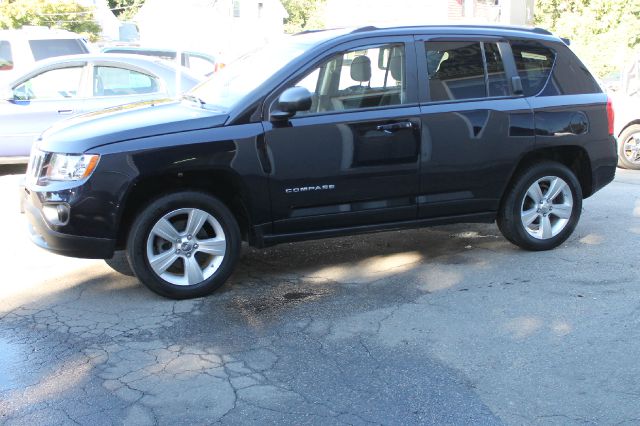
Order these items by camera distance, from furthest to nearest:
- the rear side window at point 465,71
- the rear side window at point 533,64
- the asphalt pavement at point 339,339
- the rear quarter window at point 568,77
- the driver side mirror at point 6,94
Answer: the driver side mirror at point 6,94, the rear quarter window at point 568,77, the rear side window at point 533,64, the rear side window at point 465,71, the asphalt pavement at point 339,339

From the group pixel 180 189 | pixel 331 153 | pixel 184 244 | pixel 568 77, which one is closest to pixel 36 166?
pixel 180 189

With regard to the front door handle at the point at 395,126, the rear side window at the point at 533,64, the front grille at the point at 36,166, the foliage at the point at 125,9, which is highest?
the foliage at the point at 125,9

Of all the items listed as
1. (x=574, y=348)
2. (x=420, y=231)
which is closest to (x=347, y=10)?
(x=420, y=231)

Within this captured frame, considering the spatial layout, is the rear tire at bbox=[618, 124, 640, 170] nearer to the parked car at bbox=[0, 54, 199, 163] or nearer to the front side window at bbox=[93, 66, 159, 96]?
the parked car at bbox=[0, 54, 199, 163]

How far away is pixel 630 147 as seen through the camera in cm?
1059

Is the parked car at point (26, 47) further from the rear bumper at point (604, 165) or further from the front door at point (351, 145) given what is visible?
the rear bumper at point (604, 165)

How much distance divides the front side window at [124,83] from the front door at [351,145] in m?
4.61

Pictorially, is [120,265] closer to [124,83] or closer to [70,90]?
[124,83]

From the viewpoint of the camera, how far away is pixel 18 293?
5156mm

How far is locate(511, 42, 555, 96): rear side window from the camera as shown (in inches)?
230

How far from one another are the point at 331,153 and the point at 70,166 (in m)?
1.81

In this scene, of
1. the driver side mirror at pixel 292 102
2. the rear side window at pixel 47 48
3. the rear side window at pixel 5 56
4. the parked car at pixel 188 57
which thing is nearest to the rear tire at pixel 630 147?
the driver side mirror at pixel 292 102

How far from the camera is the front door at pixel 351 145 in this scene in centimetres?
507

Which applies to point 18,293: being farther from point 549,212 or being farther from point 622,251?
point 622,251
